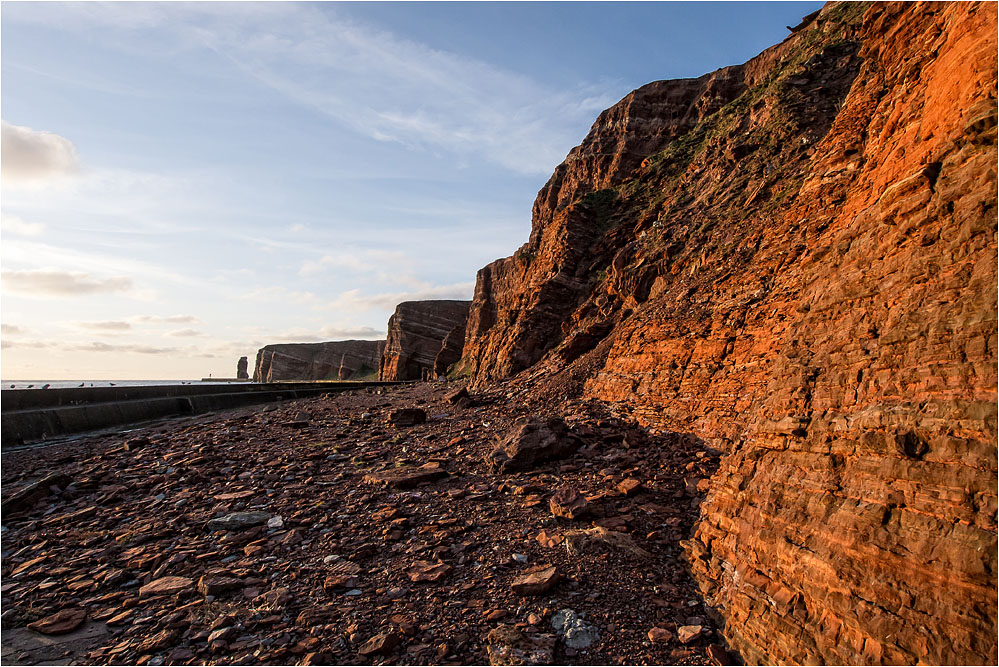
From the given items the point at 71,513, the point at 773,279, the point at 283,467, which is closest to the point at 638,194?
the point at 773,279

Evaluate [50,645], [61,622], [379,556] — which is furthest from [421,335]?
[50,645]

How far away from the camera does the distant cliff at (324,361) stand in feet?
245

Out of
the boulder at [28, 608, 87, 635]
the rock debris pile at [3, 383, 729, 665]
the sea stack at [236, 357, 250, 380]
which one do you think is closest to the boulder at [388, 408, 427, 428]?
the rock debris pile at [3, 383, 729, 665]

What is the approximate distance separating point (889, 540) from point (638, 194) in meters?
20.7

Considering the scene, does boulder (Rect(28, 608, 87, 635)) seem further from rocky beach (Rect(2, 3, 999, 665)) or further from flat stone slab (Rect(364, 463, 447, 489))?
flat stone slab (Rect(364, 463, 447, 489))

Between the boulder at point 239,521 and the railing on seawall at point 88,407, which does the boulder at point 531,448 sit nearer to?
the boulder at point 239,521

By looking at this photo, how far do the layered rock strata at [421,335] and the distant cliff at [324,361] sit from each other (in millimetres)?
19035

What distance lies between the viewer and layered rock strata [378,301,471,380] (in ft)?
175

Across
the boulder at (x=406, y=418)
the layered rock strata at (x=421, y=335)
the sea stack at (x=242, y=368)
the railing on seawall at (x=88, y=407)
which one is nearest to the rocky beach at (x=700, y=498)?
the boulder at (x=406, y=418)

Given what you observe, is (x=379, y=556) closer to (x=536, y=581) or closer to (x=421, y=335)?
(x=536, y=581)

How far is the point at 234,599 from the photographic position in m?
4.69

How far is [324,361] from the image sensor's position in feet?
251

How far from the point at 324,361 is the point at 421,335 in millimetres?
29997

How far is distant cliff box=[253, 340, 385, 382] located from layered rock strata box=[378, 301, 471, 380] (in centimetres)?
1904
